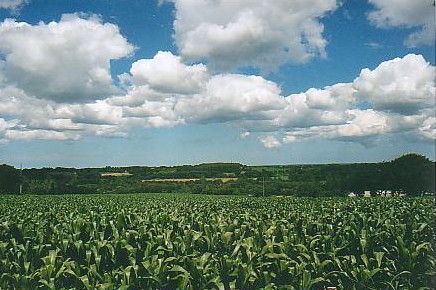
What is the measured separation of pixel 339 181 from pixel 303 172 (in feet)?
44.0

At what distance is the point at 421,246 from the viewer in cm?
973

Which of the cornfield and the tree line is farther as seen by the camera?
the tree line

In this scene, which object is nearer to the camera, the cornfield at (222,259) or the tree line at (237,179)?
the cornfield at (222,259)

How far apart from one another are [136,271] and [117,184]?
289 feet

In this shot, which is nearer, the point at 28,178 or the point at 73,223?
the point at 73,223

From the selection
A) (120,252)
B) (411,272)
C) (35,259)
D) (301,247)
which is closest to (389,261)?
(411,272)

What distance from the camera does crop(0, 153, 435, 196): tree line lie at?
259 feet

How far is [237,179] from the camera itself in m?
94.8

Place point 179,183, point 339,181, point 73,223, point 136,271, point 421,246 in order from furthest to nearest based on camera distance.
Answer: point 179,183
point 339,181
point 73,223
point 421,246
point 136,271

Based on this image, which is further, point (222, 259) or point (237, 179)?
point (237, 179)

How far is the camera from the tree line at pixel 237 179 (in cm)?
7906

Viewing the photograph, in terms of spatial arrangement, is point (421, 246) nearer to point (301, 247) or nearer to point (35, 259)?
point (301, 247)

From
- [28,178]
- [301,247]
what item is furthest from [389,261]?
[28,178]

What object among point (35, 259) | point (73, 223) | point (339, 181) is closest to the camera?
point (35, 259)
